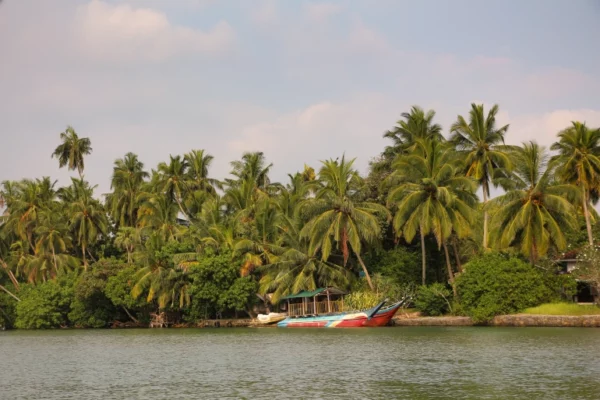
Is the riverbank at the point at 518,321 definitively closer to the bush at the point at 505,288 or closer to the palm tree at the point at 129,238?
the bush at the point at 505,288

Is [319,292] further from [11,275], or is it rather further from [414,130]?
[11,275]

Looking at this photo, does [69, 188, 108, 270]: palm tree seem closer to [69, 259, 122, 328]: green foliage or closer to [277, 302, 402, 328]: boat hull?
[69, 259, 122, 328]: green foliage

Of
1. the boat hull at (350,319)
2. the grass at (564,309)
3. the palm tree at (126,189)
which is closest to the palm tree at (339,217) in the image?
the boat hull at (350,319)

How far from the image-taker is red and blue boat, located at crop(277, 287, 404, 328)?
41.1 meters

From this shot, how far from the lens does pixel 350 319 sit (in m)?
42.2

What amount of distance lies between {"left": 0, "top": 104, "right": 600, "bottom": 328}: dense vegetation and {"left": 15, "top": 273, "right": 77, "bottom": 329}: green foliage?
0.39 feet

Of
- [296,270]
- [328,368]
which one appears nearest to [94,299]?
[296,270]

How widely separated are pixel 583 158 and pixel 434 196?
8.51 metres

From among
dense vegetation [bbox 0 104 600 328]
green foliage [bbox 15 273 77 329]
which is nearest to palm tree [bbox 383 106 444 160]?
dense vegetation [bbox 0 104 600 328]

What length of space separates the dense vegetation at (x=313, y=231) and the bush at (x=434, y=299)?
10cm

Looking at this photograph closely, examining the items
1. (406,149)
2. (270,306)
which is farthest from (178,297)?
(406,149)

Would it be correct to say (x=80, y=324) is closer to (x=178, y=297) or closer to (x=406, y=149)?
(x=178, y=297)

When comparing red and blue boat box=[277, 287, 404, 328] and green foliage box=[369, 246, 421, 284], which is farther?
green foliage box=[369, 246, 421, 284]

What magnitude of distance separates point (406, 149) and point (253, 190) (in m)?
14.6
